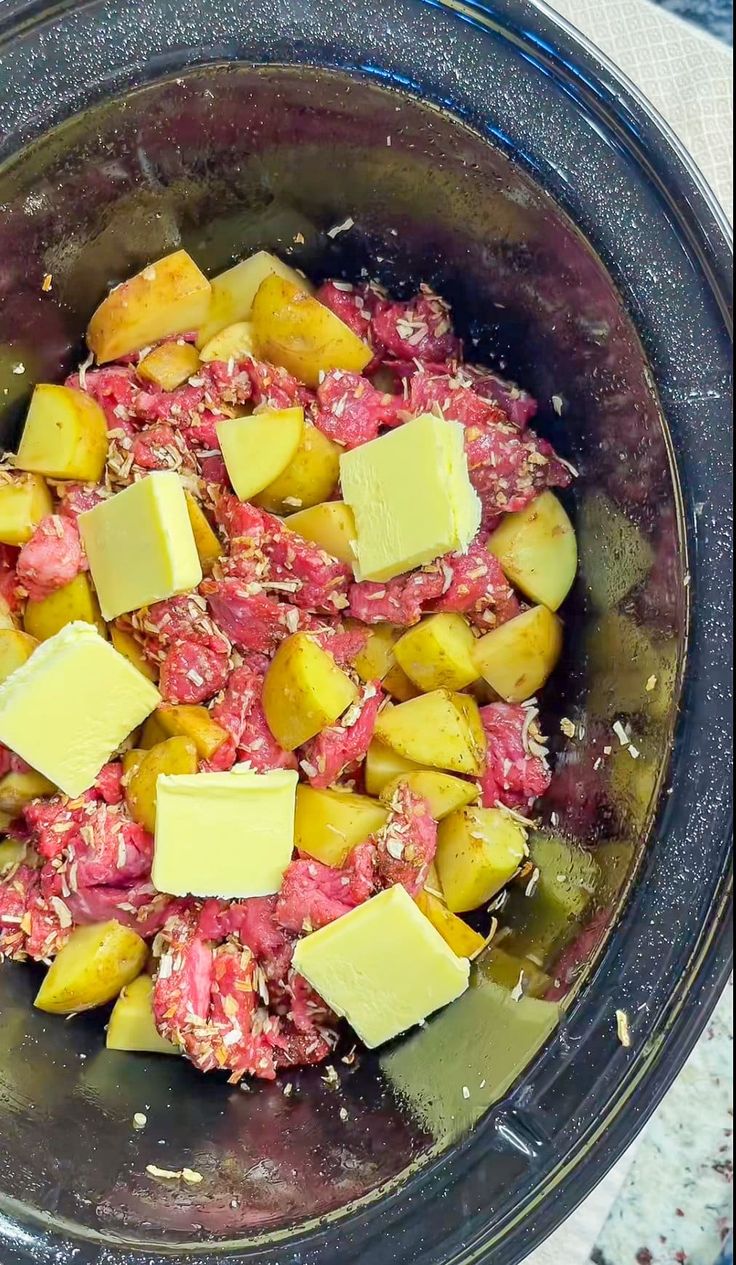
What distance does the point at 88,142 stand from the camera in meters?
1.65

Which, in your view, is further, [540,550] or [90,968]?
[540,550]

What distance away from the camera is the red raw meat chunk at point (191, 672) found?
180 centimetres

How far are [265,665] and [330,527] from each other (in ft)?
0.94

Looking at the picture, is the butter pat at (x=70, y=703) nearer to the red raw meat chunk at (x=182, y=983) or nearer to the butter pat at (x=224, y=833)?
the butter pat at (x=224, y=833)

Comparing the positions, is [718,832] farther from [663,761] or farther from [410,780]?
[410,780]

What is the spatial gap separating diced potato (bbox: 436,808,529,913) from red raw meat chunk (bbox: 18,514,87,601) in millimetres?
833

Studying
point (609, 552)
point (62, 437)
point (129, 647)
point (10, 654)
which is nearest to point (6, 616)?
point (10, 654)

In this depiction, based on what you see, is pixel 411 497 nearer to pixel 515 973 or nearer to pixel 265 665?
pixel 265 665

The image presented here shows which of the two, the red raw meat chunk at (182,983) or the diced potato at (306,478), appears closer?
the red raw meat chunk at (182,983)

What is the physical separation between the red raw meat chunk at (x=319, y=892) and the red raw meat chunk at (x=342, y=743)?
0.15 meters

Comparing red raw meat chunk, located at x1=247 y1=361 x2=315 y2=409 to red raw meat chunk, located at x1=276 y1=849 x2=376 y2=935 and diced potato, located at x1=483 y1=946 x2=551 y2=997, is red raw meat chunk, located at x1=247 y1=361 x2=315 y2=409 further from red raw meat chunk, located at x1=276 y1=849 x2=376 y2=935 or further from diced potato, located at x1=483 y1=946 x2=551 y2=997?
diced potato, located at x1=483 y1=946 x2=551 y2=997

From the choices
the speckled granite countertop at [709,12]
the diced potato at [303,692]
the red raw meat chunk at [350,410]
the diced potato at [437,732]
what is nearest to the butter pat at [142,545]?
the diced potato at [303,692]

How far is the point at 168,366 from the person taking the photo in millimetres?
1908

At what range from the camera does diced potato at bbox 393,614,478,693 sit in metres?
1.80
